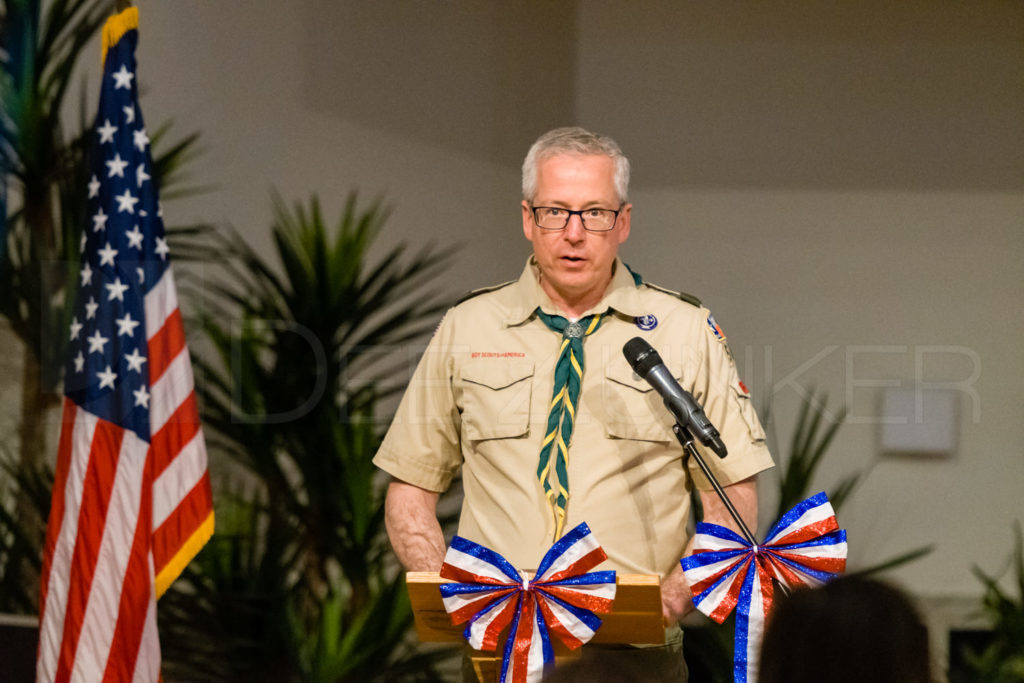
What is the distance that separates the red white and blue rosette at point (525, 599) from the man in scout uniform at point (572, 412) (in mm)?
271

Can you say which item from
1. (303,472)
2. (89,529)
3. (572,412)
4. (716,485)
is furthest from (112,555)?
(716,485)

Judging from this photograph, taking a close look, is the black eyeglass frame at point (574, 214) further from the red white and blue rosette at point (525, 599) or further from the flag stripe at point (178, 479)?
the flag stripe at point (178, 479)

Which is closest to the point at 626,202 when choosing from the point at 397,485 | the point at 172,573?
the point at 397,485

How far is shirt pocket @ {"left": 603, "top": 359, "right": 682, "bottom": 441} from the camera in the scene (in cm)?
223

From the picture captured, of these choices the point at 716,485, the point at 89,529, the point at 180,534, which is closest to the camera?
the point at 716,485

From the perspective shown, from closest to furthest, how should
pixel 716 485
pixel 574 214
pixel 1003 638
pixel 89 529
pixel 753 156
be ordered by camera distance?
1. pixel 716 485
2. pixel 574 214
3. pixel 89 529
4. pixel 1003 638
5. pixel 753 156

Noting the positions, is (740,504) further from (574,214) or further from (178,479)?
(178,479)

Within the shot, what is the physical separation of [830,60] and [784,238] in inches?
23.9

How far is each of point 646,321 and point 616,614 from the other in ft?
2.07

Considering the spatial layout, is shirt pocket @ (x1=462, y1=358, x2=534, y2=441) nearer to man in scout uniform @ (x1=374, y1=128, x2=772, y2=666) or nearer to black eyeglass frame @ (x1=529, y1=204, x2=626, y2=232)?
man in scout uniform @ (x1=374, y1=128, x2=772, y2=666)

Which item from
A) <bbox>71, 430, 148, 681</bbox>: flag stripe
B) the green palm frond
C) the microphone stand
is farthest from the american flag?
the microphone stand

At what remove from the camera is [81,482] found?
2.96 metres

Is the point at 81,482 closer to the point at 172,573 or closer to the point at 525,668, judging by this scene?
the point at 172,573

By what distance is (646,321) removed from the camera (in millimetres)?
2312
